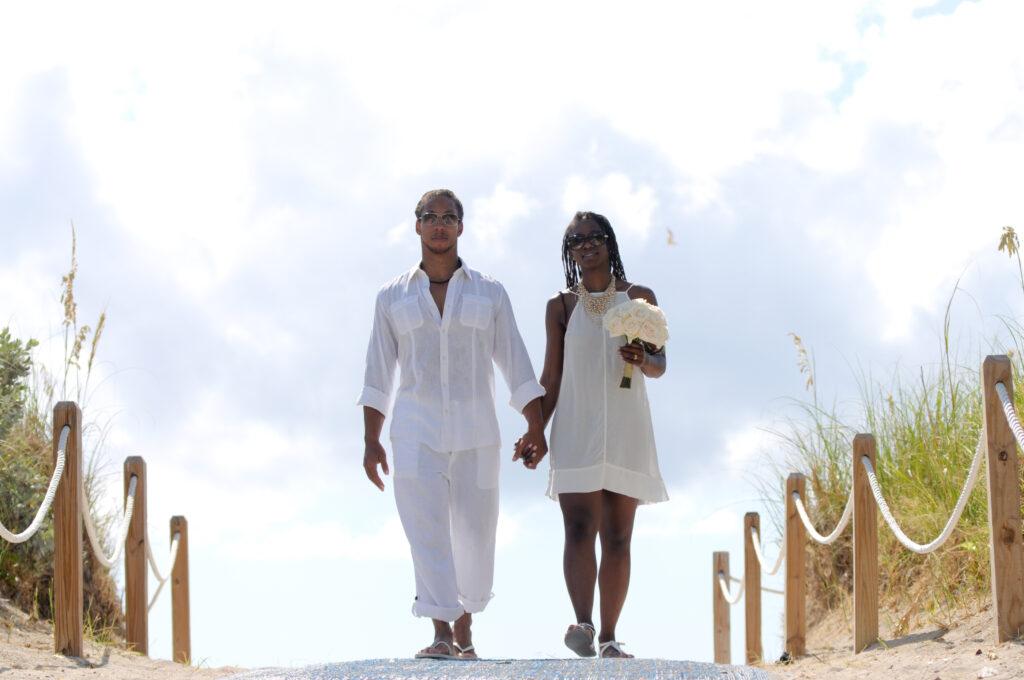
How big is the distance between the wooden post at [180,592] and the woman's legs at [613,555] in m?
4.85

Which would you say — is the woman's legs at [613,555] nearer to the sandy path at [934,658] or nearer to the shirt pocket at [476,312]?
the sandy path at [934,658]

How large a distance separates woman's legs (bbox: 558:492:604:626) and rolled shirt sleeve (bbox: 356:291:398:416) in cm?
122

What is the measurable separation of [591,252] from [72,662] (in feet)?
13.2

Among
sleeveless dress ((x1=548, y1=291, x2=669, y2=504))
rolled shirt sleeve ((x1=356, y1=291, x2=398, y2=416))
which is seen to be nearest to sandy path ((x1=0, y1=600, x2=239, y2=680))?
rolled shirt sleeve ((x1=356, y1=291, x2=398, y2=416))

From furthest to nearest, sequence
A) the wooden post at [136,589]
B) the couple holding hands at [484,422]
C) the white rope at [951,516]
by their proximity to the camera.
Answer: the wooden post at [136,589], the couple holding hands at [484,422], the white rope at [951,516]

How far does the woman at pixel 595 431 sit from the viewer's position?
7.07m

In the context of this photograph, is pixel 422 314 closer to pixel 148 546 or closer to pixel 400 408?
pixel 400 408

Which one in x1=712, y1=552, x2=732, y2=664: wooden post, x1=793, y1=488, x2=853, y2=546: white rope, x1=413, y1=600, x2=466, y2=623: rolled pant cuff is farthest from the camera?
x1=712, y1=552, x2=732, y2=664: wooden post

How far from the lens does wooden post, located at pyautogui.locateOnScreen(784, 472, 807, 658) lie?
893 cm

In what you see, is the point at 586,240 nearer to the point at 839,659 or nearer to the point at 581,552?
the point at 581,552

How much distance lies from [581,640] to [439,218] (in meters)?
2.48

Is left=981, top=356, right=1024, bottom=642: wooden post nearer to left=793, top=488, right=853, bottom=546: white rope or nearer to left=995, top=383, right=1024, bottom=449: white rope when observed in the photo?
left=995, top=383, right=1024, bottom=449: white rope

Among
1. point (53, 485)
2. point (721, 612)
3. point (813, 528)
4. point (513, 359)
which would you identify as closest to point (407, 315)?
point (513, 359)

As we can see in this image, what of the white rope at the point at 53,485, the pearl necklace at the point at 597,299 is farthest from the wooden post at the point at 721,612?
the white rope at the point at 53,485
